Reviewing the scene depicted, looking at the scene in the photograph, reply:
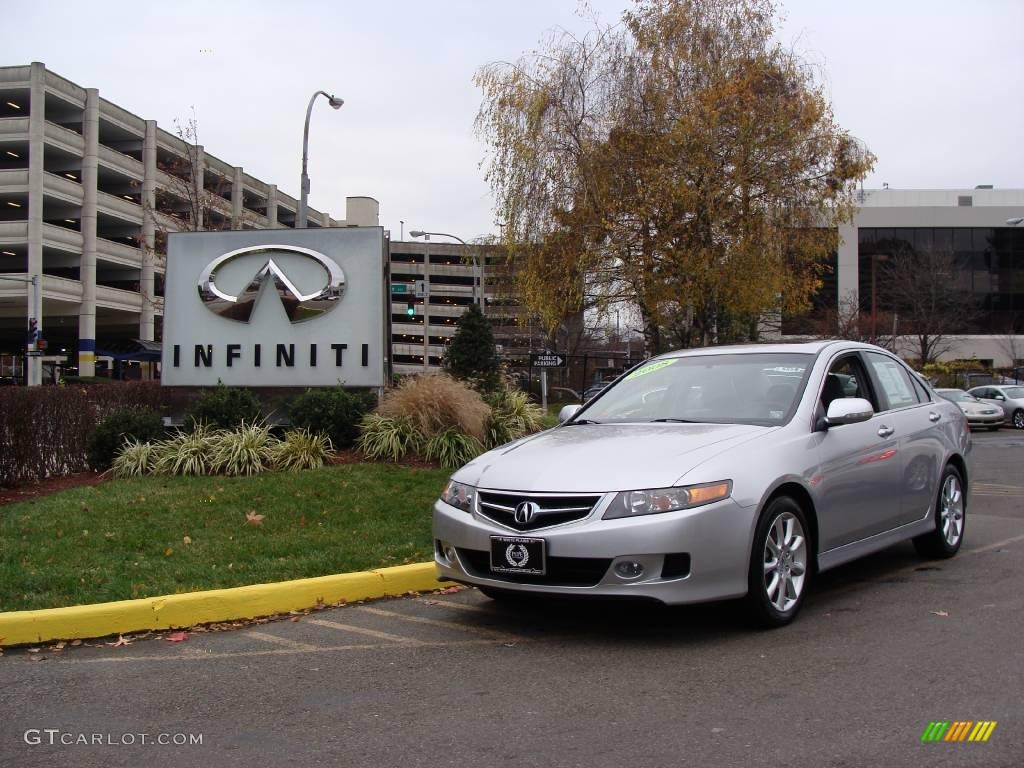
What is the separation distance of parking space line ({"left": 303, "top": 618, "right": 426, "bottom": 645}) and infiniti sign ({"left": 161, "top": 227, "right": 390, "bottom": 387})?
870cm

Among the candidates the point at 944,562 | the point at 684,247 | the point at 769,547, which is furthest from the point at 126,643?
the point at 684,247

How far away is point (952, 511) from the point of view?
24.4 ft

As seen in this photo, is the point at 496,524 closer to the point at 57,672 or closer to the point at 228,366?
the point at 57,672

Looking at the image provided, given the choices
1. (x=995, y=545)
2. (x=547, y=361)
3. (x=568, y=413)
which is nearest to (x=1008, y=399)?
(x=547, y=361)

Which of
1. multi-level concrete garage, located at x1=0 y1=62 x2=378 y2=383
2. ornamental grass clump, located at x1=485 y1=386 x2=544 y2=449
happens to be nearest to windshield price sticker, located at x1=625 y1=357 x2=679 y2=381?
ornamental grass clump, located at x1=485 y1=386 x2=544 y2=449

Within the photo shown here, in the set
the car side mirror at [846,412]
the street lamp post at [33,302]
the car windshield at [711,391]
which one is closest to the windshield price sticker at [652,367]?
the car windshield at [711,391]

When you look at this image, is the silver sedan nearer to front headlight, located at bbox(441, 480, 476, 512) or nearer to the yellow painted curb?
front headlight, located at bbox(441, 480, 476, 512)

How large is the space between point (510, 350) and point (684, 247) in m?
29.6

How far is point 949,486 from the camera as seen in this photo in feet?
24.3

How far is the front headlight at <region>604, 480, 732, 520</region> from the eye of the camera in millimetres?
4863

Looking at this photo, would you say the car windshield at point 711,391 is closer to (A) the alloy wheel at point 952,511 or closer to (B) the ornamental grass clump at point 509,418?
(A) the alloy wheel at point 952,511

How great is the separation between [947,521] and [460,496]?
4.04m

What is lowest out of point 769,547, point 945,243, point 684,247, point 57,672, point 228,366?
point 57,672

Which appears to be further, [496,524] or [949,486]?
[949,486]
